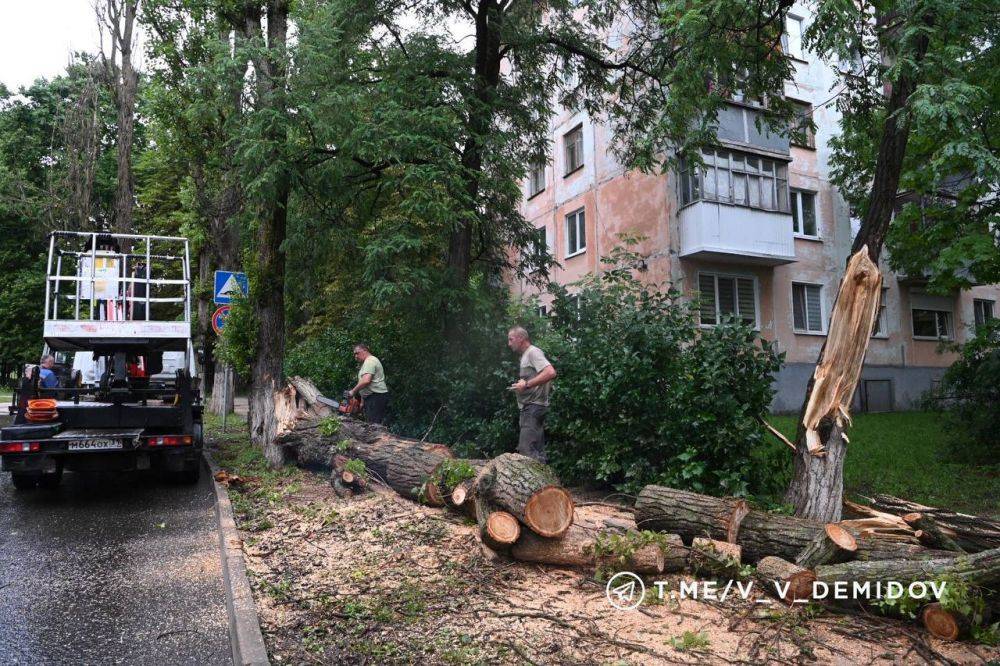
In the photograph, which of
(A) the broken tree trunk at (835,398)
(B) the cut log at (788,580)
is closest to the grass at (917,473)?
(A) the broken tree trunk at (835,398)

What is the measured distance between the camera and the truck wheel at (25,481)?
8.76 metres

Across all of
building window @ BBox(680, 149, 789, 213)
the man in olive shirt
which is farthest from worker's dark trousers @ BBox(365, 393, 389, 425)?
building window @ BBox(680, 149, 789, 213)

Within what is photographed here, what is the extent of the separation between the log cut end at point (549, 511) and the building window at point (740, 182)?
14222 mm

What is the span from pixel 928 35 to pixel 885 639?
4528 millimetres

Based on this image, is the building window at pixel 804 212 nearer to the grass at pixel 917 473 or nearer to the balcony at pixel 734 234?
the balcony at pixel 734 234

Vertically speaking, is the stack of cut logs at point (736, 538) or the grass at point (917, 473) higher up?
the stack of cut logs at point (736, 538)

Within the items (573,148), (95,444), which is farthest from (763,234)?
(95,444)

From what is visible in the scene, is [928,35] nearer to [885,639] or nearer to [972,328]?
[885,639]

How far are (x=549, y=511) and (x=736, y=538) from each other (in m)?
1.35

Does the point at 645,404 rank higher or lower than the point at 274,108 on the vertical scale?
lower

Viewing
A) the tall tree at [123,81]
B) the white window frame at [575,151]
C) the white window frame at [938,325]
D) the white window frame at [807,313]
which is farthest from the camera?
the white window frame at [938,325]

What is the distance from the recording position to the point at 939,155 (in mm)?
5621

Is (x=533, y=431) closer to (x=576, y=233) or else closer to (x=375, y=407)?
(x=375, y=407)

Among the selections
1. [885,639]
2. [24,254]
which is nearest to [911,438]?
[885,639]
